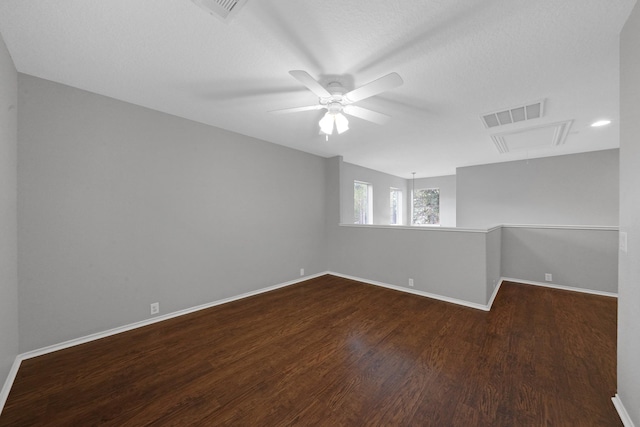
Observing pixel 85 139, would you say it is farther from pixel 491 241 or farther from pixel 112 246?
pixel 491 241

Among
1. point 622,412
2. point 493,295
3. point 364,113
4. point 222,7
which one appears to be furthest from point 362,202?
point 222,7

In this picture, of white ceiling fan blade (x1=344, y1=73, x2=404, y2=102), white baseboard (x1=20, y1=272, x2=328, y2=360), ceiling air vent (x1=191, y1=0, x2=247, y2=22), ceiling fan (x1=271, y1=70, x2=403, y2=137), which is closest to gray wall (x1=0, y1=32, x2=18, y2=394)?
white baseboard (x1=20, y1=272, x2=328, y2=360)

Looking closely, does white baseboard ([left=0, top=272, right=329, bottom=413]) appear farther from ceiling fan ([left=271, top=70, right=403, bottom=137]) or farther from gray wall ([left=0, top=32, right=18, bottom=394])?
ceiling fan ([left=271, top=70, right=403, bottom=137])

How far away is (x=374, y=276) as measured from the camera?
4207 millimetres

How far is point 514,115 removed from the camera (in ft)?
9.48

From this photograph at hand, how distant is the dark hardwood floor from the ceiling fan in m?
2.18

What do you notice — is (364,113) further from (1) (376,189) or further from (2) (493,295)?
(1) (376,189)

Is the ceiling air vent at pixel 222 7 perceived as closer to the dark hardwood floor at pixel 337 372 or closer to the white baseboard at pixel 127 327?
the dark hardwood floor at pixel 337 372

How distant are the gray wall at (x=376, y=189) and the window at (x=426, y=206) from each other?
37cm

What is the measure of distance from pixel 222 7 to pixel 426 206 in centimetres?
820

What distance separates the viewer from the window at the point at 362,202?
20.6ft

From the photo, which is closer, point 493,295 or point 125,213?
point 125,213

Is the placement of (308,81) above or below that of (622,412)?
above

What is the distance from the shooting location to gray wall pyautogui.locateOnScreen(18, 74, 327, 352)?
2.08 meters
